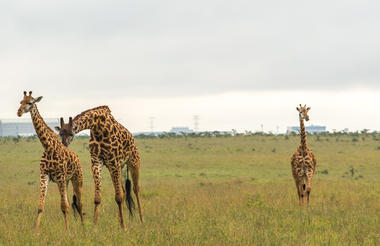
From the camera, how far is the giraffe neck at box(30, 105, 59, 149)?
904cm

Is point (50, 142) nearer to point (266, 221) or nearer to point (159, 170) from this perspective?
point (266, 221)

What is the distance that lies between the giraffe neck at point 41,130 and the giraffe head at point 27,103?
0.15 m

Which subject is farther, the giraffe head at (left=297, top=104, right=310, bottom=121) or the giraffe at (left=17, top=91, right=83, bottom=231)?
the giraffe head at (left=297, top=104, right=310, bottom=121)

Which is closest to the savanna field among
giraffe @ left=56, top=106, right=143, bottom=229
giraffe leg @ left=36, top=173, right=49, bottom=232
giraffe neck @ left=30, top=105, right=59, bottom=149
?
giraffe leg @ left=36, top=173, right=49, bottom=232

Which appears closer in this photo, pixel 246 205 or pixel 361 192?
pixel 246 205

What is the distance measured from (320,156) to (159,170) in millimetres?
13556

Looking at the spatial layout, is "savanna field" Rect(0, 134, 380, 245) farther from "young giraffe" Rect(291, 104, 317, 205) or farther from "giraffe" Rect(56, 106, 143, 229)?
"giraffe" Rect(56, 106, 143, 229)

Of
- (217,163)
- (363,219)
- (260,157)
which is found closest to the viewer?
(363,219)

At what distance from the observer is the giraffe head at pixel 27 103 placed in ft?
28.1

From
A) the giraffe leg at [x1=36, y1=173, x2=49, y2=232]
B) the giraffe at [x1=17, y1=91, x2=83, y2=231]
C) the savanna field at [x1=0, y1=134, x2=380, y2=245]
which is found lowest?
the savanna field at [x1=0, y1=134, x2=380, y2=245]

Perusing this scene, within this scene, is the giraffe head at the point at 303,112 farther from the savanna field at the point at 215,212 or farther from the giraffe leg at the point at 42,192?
the giraffe leg at the point at 42,192

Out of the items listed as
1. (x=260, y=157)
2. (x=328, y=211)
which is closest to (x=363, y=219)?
(x=328, y=211)

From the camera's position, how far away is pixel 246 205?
13.8m

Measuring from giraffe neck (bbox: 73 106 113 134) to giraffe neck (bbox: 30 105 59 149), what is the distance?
69 centimetres
